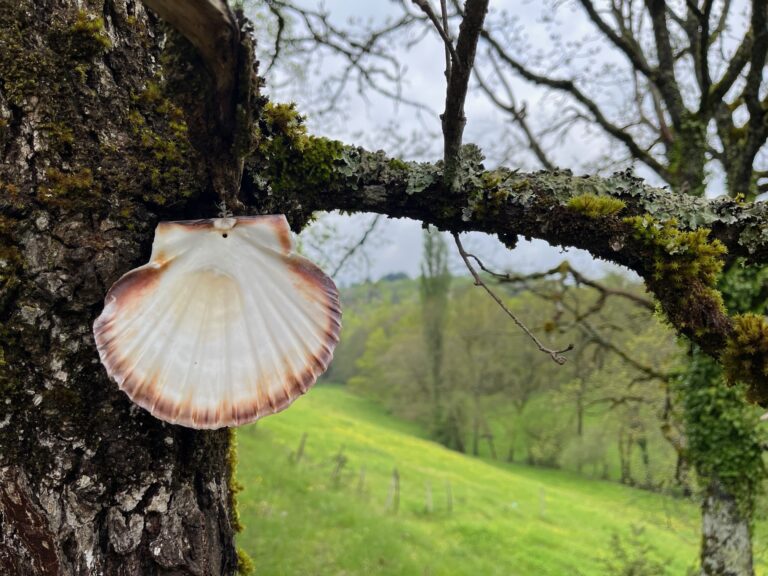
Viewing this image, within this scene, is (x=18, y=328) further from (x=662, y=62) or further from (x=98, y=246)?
(x=662, y=62)

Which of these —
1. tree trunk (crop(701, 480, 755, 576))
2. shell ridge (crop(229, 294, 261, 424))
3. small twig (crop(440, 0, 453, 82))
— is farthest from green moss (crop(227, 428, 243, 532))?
tree trunk (crop(701, 480, 755, 576))

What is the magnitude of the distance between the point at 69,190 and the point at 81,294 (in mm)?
257

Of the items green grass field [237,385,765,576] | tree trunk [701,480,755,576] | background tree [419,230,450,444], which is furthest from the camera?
background tree [419,230,450,444]

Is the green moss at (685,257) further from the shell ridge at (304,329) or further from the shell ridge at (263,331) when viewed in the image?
the shell ridge at (263,331)

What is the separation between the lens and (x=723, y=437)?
5.24 meters

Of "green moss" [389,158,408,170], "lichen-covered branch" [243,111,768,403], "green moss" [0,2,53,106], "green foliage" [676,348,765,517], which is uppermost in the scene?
"green moss" [0,2,53,106]

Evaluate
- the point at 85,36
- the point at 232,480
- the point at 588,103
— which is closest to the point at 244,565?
the point at 232,480

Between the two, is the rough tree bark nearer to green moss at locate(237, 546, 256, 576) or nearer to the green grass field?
green moss at locate(237, 546, 256, 576)

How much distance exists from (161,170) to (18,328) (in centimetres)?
50

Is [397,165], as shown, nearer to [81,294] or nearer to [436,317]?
[81,294]

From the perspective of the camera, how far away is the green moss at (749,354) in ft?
4.43

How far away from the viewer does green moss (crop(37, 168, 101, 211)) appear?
1.21 metres

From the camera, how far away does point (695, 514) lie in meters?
7.41

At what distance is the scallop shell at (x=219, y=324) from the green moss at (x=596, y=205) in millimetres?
834
